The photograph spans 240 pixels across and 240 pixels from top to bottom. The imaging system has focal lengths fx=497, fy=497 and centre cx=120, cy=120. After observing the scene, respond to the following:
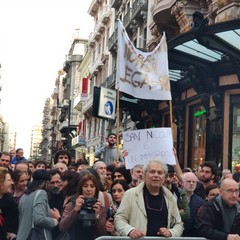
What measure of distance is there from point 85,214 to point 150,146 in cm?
224

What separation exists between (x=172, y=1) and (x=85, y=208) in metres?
17.3

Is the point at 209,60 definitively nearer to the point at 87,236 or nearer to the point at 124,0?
the point at 87,236

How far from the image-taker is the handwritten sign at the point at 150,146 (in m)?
7.44

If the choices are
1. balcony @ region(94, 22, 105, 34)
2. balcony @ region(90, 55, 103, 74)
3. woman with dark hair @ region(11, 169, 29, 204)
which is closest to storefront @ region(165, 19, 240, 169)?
woman with dark hair @ region(11, 169, 29, 204)

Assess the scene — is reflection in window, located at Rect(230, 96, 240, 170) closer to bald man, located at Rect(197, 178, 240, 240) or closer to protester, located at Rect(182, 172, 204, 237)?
protester, located at Rect(182, 172, 204, 237)

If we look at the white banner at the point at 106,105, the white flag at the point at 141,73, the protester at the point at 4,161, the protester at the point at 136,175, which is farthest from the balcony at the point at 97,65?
the protester at the point at 136,175

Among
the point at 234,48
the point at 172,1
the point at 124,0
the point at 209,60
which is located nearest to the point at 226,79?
the point at 209,60

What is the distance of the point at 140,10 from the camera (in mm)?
29375

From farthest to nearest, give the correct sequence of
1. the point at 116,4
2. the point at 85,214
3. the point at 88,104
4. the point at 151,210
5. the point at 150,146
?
the point at 88,104
the point at 116,4
the point at 150,146
the point at 85,214
the point at 151,210

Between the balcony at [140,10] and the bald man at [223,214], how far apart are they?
81.0 ft

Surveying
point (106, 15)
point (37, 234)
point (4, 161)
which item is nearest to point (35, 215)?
point (37, 234)

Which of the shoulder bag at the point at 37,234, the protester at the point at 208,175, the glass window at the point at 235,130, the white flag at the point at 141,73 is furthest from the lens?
the glass window at the point at 235,130

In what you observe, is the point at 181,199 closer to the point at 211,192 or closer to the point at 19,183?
the point at 211,192

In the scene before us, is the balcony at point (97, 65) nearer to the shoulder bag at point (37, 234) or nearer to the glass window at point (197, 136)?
the glass window at point (197, 136)
